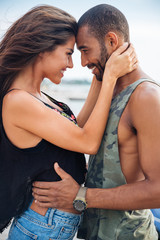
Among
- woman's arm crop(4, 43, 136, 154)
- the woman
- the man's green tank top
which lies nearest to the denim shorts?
the woman

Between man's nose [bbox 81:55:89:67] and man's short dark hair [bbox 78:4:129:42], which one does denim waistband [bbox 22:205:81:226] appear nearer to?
man's nose [bbox 81:55:89:67]

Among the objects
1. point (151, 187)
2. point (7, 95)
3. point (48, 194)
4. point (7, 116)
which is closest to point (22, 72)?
point (7, 95)

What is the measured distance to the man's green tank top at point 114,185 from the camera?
1.65 meters

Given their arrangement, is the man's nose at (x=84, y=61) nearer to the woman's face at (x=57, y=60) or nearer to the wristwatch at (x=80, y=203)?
→ the woman's face at (x=57, y=60)

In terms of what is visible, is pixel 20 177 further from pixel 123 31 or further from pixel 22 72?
pixel 123 31

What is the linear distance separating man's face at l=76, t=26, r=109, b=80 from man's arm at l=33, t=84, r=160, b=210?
58 cm

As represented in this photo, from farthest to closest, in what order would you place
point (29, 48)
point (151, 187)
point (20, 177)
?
point (29, 48), point (20, 177), point (151, 187)

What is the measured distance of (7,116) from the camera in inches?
61.9

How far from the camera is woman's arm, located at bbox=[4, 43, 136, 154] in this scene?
1543 mm

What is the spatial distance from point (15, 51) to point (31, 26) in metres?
0.21

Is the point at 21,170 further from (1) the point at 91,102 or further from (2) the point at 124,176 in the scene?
(1) the point at 91,102

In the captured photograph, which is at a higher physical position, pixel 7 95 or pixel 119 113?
pixel 7 95

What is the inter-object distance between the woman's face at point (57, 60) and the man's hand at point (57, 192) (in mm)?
723

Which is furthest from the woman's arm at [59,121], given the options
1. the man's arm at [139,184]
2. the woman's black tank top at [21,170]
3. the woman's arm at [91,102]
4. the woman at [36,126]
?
the woman's arm at [91,102]
